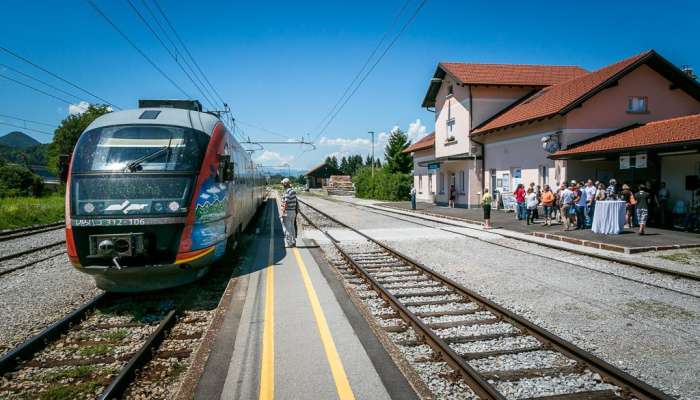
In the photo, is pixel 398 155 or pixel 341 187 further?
pixel 341 187

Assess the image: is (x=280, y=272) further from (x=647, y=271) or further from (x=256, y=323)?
(x=647, y=271)

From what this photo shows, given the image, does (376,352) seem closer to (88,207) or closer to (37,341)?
(37,341)

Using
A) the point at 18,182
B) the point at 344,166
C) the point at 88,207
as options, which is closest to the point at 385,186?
the point at 18,182

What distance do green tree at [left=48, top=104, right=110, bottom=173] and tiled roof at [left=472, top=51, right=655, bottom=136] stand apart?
63.3 m

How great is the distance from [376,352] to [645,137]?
51.0 ft

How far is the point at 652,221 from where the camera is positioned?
15.8 meters

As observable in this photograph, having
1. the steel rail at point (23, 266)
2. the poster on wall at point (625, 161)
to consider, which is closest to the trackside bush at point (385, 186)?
the poster on wall at point (625, 161)

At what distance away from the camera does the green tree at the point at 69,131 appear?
65.9m

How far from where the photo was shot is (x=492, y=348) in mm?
4754

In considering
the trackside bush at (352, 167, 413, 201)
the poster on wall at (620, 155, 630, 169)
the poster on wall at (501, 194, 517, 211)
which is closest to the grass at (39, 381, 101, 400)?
the poster on wall at (620, 155, 630, 169)

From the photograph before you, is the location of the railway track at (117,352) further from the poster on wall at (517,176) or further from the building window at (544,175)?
the poster on wall at (517,176)

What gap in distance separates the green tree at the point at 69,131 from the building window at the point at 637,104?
69173mm

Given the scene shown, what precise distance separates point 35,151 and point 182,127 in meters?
169

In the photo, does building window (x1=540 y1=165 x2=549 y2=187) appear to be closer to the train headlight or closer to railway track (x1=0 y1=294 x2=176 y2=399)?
railway track (x1=0 y1=294 x2=176 y2=399)
